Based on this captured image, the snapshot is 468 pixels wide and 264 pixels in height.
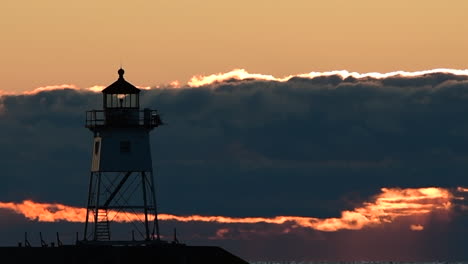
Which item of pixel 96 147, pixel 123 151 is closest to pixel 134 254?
pixel 123 151

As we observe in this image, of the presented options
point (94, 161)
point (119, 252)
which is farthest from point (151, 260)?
point (94, 161)

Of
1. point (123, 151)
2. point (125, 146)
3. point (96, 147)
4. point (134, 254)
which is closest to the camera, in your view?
point (134, 254)

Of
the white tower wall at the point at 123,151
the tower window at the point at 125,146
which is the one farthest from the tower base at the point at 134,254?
the tower window at the point at 125,146

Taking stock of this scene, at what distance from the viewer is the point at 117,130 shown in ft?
412

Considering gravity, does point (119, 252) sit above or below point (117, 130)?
below

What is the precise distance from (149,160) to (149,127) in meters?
2.14

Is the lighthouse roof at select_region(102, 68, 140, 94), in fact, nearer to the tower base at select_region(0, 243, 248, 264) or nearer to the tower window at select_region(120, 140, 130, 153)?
the tower window at select_region(120, 140, 130, 153)

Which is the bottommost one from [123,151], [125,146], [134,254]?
[134,254]

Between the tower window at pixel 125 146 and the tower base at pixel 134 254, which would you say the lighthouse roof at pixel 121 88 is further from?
the tower base at pixel 134 254

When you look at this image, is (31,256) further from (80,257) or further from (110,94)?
(110,94)

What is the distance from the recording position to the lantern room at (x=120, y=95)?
12681cm

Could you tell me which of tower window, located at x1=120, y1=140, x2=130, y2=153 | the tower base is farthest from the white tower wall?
the tower base

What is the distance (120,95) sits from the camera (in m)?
127

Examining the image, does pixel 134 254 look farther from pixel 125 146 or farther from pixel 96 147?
pixel 96 147
